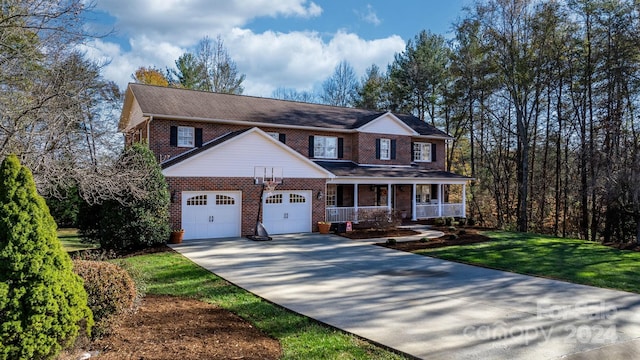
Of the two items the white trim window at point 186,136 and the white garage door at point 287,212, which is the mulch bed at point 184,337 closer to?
the white garage door at point 287,212

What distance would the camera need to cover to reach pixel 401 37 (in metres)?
37.5

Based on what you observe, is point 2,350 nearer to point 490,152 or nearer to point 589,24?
point 589,24

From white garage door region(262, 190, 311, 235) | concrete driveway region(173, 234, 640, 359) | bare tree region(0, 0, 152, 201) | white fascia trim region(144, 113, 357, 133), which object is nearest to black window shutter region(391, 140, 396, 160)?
white fascia trim region(144, 113, 357, 133)

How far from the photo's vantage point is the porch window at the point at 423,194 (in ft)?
88.4

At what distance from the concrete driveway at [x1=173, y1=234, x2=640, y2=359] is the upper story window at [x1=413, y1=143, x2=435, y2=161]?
1459cm

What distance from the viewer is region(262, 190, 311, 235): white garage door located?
19297 millimetres

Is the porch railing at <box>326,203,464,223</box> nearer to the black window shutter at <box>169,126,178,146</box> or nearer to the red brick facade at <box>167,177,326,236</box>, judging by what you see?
the red brick facade at <box>167,177,326,236</box>

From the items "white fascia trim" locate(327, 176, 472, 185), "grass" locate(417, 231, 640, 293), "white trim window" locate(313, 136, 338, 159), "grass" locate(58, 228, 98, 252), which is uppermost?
"white trim window" locate(313, 136, 338, 159)

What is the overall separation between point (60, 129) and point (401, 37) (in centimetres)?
3373

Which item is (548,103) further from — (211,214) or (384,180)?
(211,214)

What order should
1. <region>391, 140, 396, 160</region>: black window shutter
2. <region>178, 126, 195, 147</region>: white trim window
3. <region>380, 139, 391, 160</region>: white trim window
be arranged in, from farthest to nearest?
<region>391, 140, 396, 160</region>: black window shutter, <region>380, 139, 391, 160</region>: white trim window, <region>178, 126, 195, 147</region>: white trim window

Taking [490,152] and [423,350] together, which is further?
[490,152]

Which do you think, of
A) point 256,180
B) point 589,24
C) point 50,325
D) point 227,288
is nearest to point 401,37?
point 589,24

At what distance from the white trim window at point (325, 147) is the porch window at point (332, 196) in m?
1.81
